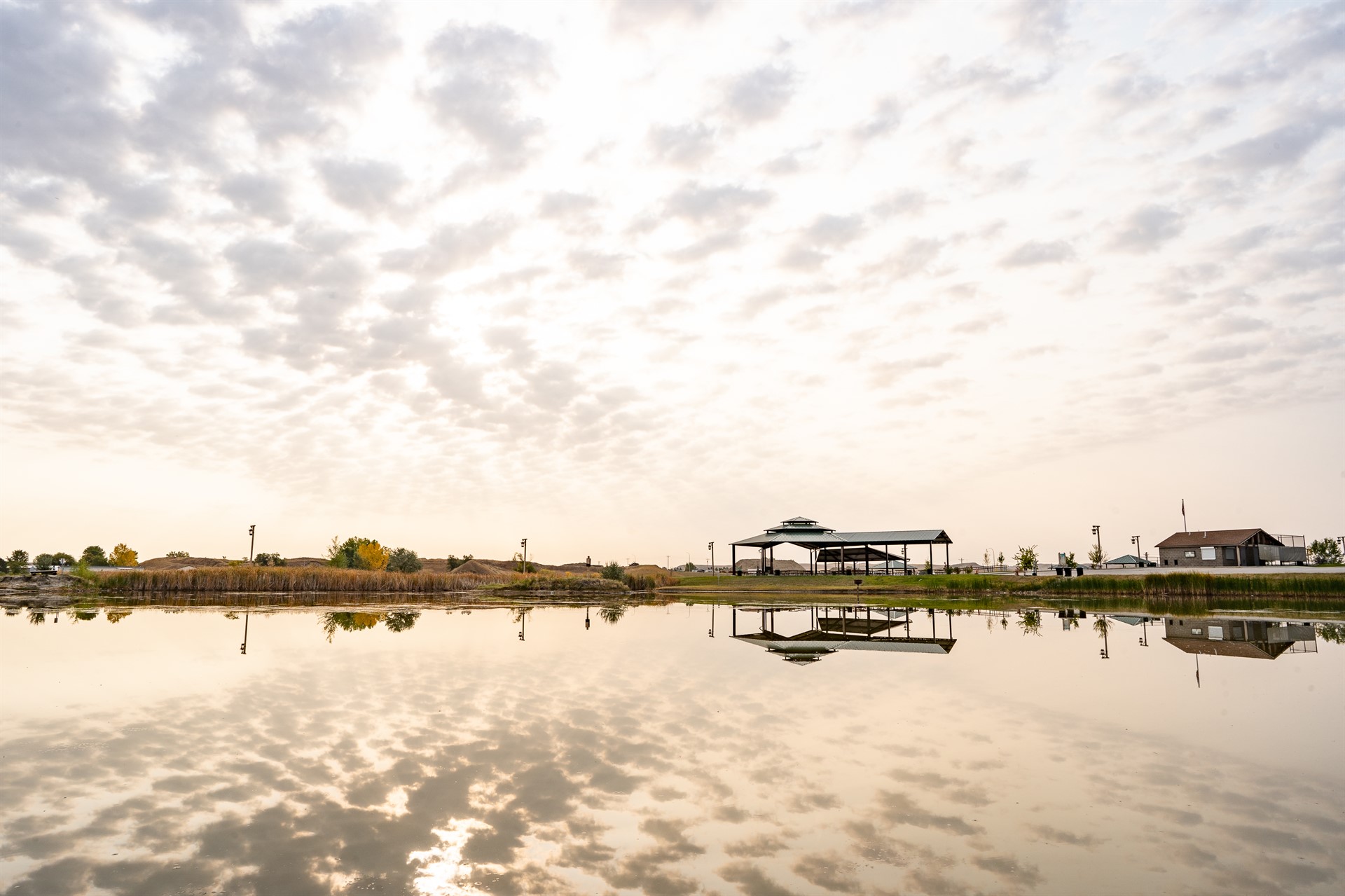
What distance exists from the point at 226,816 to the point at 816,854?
280 inches

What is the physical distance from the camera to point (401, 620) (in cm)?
3559

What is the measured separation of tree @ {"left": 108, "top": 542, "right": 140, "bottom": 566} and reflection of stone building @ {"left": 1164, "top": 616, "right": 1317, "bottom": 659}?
139 meters

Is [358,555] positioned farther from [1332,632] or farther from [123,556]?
[1332,632]

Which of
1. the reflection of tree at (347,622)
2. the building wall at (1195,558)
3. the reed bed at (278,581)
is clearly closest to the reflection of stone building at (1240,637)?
the reflection of tree at (347,622)

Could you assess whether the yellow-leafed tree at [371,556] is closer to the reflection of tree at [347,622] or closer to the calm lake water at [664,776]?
the reflection of tree at [347,622]

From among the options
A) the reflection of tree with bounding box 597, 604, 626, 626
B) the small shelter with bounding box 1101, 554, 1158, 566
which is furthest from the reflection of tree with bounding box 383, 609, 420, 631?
the small shelter with bounding box 1101, 554, 1158, 566

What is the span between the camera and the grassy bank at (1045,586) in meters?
50.9

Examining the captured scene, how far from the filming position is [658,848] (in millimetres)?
8078

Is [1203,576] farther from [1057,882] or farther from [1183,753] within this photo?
[1057,882]

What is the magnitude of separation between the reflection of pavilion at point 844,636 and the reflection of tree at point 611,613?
20.8 feet

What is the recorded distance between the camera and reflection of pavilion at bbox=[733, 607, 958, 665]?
2533 cm

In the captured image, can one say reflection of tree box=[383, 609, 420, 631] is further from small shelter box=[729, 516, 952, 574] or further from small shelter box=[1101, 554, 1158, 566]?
small shelter box=[1101, 554, 1158, 566]

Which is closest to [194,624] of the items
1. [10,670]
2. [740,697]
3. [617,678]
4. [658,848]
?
[10,670]

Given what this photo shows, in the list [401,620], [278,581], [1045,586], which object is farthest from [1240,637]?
[278,581]
